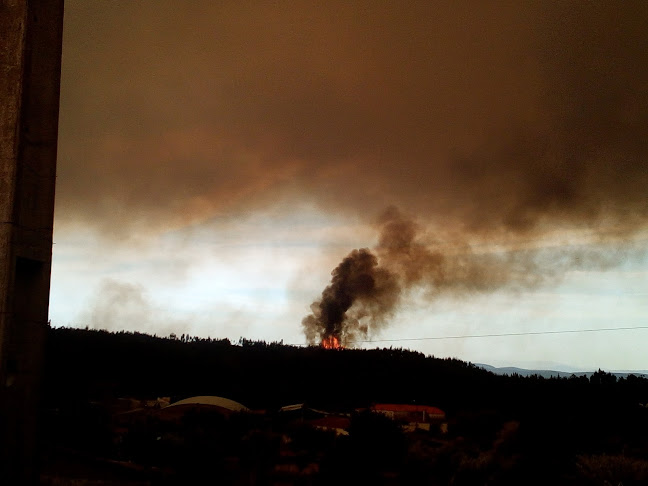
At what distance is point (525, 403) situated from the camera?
41.7 m

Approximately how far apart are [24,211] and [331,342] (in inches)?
2008

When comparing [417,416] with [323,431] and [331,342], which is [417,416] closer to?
[323,431]

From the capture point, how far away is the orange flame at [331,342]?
191ft

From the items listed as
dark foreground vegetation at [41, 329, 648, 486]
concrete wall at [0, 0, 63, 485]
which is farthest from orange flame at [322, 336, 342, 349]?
concrete wall at [0, 0, 63, 485]

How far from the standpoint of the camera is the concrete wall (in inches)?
357

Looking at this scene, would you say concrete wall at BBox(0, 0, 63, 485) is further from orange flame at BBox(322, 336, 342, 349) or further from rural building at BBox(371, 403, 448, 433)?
orange flame at BBox(322, 336, 342, 349)

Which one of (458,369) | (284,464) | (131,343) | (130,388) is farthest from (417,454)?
(131,343)

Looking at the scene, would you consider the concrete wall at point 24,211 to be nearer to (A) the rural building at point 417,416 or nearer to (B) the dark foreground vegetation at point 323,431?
(B) the dark foreground vegetation at point 323,431

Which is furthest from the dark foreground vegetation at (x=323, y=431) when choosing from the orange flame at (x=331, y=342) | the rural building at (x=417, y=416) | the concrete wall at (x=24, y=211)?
the orange flame at (x=331, y=342)

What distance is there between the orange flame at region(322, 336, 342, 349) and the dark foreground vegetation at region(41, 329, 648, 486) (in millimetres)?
4569

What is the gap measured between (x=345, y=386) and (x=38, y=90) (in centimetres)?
5593

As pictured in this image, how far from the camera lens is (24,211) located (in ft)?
30.3

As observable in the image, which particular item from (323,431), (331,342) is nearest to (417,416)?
(323,431)

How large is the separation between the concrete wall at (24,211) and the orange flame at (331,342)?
48905 mm
